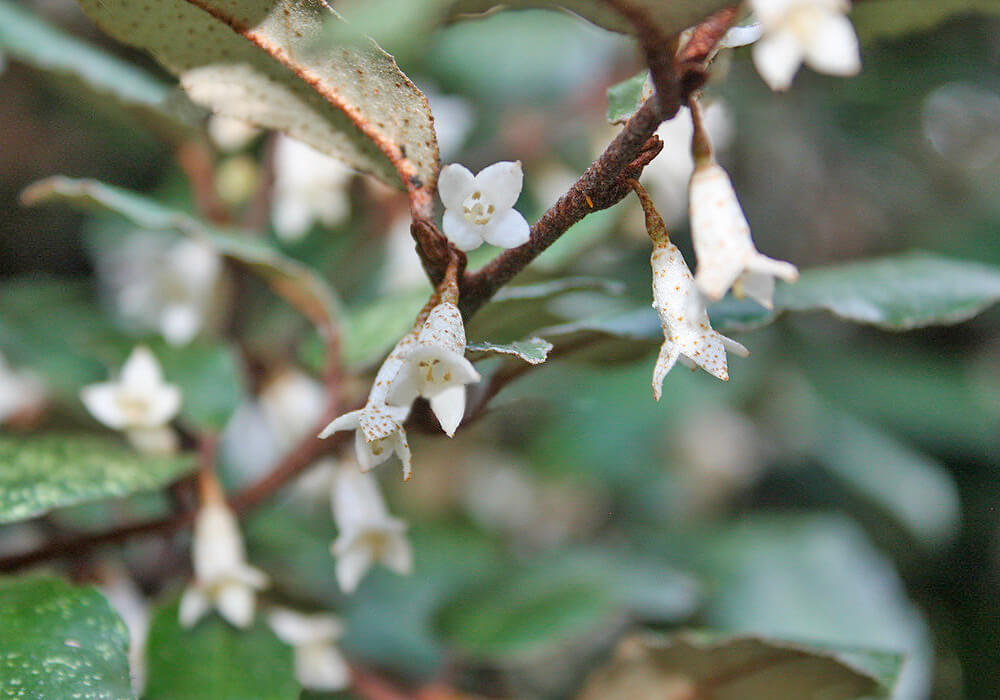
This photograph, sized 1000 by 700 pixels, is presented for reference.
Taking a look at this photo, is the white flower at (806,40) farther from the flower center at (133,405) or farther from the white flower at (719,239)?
the flower center at (133,405)

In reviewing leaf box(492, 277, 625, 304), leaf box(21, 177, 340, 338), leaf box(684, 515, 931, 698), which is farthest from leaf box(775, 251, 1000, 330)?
leaf box(684, 515, 931, 698)

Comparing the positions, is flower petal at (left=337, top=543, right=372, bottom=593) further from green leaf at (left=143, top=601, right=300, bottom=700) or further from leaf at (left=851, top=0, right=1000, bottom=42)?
leaf at (left=851, top=0, right=1000, bottom=42)

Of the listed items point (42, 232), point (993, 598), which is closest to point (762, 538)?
point (993, 598)

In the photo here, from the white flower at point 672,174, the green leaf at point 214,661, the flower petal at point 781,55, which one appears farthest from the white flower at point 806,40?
the white flower at point 672,174

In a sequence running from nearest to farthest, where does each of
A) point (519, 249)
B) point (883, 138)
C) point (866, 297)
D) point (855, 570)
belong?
point (519, 249) → point (866, 297) → point (855, 570) → point (883, 138)

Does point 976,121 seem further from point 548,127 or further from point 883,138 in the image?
point 548,127
